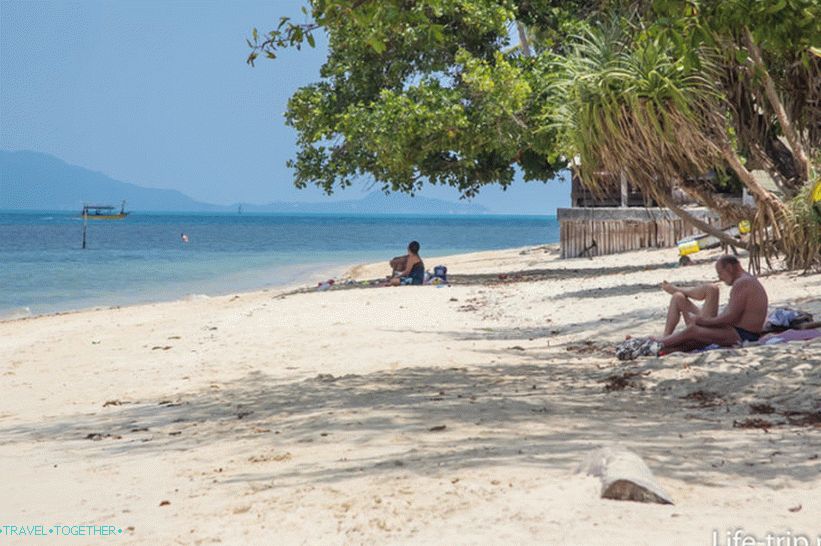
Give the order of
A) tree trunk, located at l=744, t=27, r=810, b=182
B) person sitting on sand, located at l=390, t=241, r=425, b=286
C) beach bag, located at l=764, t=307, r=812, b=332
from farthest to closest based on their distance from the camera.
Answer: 1. person sitting on sand, located at l=390, t=241, r=425, b=286
2. tree trunk, located at l=744, t=27, r=810, b=182
3. beach bag, located at l=764, t=307, r=812, b=332

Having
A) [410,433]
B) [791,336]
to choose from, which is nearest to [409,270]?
[791,336]

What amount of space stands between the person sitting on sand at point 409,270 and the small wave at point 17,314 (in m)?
10.9

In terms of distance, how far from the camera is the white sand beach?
4848mm

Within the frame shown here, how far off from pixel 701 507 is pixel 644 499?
10.4 inches

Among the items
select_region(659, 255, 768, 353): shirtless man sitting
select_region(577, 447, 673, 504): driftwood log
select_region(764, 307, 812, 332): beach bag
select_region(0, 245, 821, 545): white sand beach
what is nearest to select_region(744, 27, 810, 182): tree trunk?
select_region(0, 245, 821, 545): white sand beach

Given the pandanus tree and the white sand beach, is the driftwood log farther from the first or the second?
the pandanus tree

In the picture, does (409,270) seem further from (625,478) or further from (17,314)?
(625,478)

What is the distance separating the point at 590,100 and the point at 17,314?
19026 millimetres

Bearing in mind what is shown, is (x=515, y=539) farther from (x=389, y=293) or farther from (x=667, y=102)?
(x=389, y=293)

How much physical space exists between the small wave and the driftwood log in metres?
24.0

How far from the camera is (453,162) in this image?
2414 cm

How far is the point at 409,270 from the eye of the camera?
2105 cm

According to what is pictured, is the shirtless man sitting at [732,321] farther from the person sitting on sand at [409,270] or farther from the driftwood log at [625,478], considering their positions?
the person sitting on sand at [409,270]

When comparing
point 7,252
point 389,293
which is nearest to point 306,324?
point 389,293
